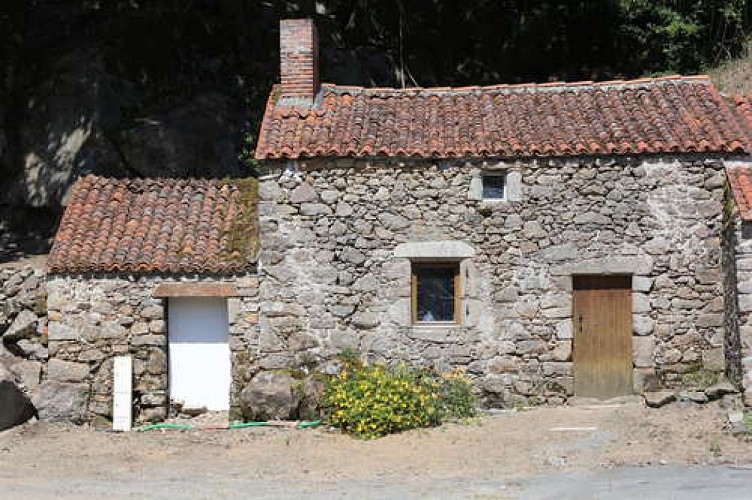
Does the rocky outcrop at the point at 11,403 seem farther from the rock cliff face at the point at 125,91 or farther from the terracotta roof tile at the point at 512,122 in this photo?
the rock cliff face at the point at 125,91

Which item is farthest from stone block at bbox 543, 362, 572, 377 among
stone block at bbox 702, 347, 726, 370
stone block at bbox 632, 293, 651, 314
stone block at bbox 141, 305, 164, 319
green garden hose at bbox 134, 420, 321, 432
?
stone block at bbox 141, 305, 164, 319

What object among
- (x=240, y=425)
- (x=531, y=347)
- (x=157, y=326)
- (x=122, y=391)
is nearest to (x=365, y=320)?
(x=240, y=425)

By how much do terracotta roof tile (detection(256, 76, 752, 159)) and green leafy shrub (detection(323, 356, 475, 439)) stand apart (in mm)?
3087

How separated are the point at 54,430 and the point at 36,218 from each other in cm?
838

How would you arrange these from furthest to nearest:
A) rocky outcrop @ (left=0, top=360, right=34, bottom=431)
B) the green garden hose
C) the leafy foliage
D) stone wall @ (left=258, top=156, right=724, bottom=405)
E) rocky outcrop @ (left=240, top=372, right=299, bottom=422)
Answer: the leafy foliage → stone wall @ (left=258, top=156, right=724, bottom=405) → rocky outcrop @ (left=240, top=372, right=299, bottom=422) → the green garden hose → rocky outcrop @ (left=0, top=360, right=34, bottom=431)

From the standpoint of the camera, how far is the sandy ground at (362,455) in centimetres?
928

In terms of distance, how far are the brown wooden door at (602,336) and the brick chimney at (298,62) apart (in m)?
5.06

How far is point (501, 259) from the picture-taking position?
40.6 feet

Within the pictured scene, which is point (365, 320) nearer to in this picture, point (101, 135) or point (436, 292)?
point (436, 292)

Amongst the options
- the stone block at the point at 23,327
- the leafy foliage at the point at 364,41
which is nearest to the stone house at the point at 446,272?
the stone block at the point at 23,327

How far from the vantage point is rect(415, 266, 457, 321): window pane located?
12.6 metres

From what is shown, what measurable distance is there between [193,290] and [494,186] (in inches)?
178

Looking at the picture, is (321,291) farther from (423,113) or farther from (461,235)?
(423,113)

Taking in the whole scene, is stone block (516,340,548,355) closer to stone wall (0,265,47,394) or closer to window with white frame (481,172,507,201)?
window with white frame (481,172,507,201)
